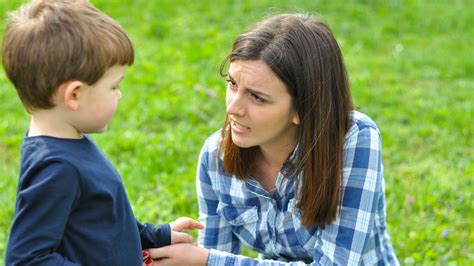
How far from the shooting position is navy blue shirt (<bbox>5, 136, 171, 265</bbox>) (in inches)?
82.6

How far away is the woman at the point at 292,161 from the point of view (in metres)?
2.83

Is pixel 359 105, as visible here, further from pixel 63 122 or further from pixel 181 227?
pixel 63 122

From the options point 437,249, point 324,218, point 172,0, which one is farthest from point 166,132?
point 172,0

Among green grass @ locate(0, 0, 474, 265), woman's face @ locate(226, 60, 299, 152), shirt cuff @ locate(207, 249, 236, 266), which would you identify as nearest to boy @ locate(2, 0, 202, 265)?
woman's face @ locate(226, 60, 299, 152)

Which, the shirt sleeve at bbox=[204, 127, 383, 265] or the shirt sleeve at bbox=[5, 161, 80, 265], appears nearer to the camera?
the shirt sleeve at bbox=[5, 161, 80, 265]

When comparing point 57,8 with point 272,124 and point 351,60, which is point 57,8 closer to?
point 272,124

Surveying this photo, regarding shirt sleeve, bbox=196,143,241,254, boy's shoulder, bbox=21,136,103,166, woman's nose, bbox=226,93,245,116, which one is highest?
boy's shoulder, bbox=21,136,103,166

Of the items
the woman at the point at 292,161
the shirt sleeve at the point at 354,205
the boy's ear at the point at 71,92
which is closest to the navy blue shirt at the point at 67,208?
the boy's ear at the point at 71,92

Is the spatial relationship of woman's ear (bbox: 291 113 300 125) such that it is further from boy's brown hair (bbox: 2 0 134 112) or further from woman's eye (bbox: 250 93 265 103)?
boy's brown hair (bbox: 2 0 134 112)

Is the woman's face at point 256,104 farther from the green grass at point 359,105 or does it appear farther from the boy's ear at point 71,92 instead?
the boy's ear at point 71,92

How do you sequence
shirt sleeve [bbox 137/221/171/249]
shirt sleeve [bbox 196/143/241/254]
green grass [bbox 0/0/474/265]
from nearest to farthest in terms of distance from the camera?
shirt sleeve [bbox 137/221/171/249]
shirt sleeve [bbox 196/143/241/254]
green grass [bbox 0/0/474/265]

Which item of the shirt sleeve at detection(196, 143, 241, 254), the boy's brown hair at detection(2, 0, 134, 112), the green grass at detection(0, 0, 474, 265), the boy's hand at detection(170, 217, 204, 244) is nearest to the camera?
the boy's brown hair at detection(2, 0, 134, 112)

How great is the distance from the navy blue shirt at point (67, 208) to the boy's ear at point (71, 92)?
0.10 meters

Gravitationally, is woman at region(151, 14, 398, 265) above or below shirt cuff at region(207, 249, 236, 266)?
above
